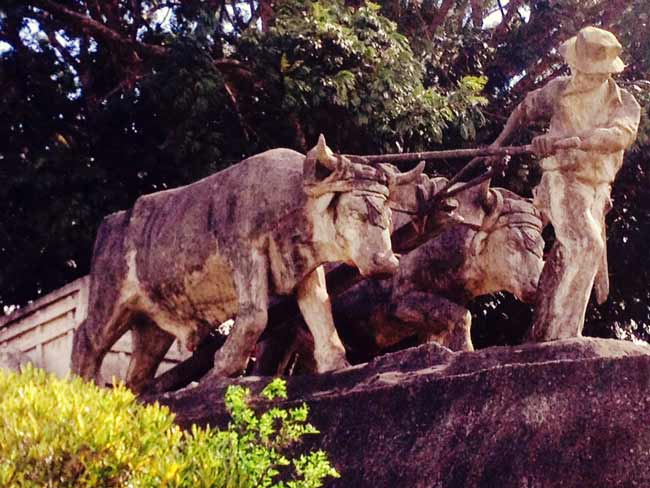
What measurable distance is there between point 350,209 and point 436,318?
1745mm

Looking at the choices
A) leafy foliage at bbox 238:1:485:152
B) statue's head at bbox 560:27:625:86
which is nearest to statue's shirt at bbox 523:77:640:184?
statue's head at bbox 560:27:625:86

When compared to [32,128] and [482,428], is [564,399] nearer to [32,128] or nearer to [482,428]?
[482,428]

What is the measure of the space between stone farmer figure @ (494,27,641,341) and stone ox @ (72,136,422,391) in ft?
3.97

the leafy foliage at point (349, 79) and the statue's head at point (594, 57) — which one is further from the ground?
the leafy foliage at point (349, 79)

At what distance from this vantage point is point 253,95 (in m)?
15.8

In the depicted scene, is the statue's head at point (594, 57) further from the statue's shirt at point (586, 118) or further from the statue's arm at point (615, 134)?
the statue's arm at point (615, 134)

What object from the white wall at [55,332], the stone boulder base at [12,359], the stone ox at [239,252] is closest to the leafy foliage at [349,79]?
the white wall at [55,332]

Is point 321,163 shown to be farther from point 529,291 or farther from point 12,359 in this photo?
point 12,359

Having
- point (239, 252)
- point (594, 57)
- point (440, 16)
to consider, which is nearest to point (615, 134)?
point (594, 57)

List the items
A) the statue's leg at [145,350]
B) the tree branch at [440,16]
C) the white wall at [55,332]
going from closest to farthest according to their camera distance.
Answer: the statue's leg at [145,350], the white wall at [55,332], the tree branch at [440,16]

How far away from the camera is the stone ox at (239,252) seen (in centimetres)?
1016

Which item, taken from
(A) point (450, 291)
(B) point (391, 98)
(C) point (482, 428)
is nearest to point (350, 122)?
(B) point (391, 98)

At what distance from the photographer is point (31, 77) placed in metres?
16.3

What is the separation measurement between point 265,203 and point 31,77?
6.76 m
